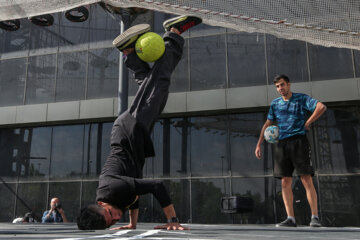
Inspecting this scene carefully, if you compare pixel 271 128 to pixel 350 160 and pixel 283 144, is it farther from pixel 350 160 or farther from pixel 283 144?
pixel 350 160

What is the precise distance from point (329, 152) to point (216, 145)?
403 centimetres

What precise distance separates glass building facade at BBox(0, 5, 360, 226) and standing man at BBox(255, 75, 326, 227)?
23.3 feet

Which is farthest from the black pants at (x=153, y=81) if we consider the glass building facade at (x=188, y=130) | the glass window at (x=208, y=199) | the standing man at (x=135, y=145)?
the glass window at (x=208, y=199)

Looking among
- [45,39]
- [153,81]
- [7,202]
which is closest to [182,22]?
[153,81]

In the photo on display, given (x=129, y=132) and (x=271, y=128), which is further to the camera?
(x=271, y=128)

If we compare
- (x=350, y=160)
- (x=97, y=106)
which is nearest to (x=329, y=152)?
(x=350, y=160)

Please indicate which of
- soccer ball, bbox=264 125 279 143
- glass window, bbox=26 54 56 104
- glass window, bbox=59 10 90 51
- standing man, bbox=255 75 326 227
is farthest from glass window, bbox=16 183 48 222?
standing man, bbox=255 75 326 227

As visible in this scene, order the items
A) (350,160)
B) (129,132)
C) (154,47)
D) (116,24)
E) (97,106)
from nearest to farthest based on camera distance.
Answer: (129,132) → (154,47) → (350,160) → (97,106) → (116,24)

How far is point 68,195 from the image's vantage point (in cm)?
1427

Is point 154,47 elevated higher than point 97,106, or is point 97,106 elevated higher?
point 97,106

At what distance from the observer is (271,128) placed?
20.2 feet

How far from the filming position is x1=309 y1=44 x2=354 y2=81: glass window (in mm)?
12148

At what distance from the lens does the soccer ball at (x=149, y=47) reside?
4.38 m

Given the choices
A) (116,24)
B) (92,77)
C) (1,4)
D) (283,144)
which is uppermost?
(116,24)
